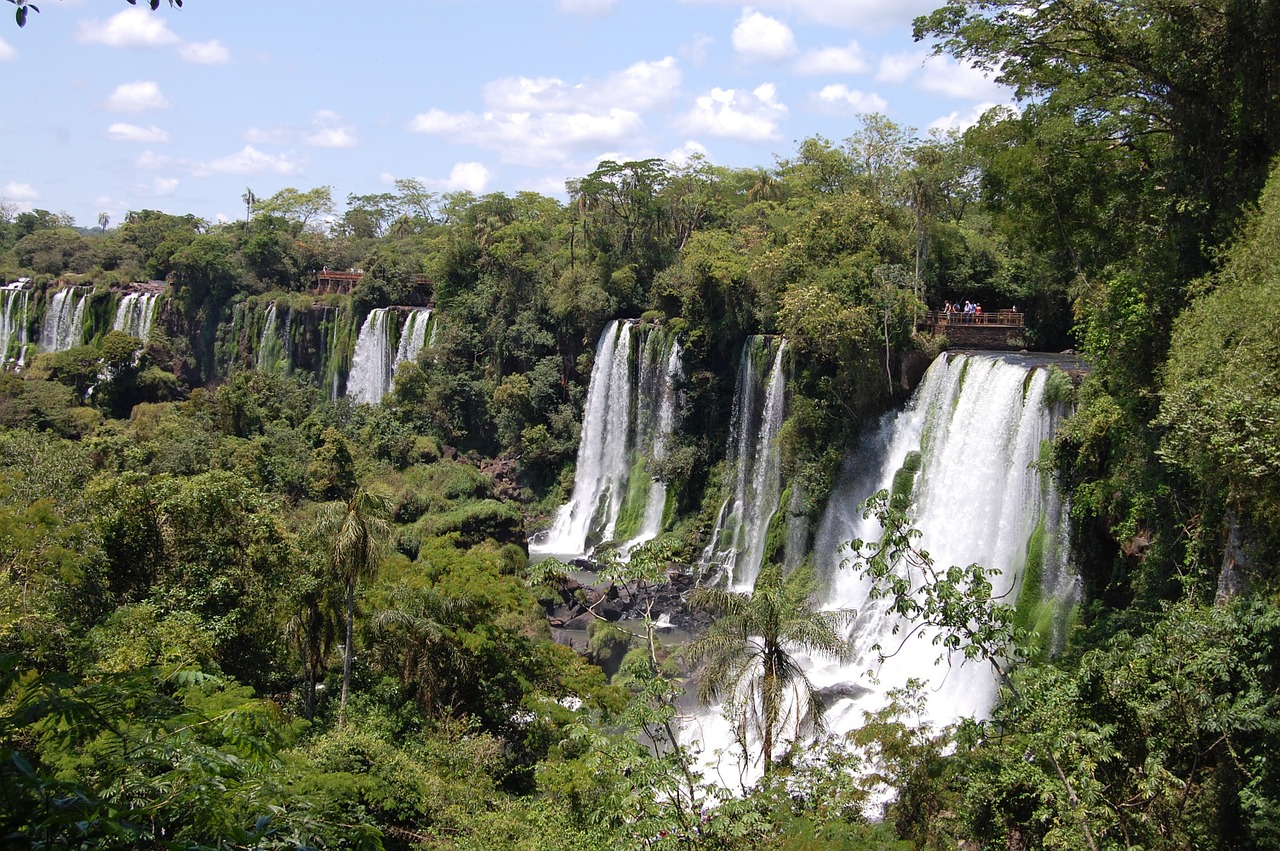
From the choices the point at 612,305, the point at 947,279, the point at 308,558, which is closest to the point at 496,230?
the point at 612,305

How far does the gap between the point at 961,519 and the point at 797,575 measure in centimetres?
557

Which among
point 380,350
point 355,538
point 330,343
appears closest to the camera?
point 355,538

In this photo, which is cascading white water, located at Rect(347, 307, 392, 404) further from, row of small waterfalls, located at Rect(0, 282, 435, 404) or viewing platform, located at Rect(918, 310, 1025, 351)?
viewing platform, located at Rect(918, 310, 1025, 351)

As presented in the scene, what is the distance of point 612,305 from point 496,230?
999 centimetres

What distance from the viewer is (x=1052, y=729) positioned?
27.9 ft

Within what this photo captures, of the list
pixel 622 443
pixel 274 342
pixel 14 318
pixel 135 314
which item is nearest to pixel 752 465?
pixel 622 443

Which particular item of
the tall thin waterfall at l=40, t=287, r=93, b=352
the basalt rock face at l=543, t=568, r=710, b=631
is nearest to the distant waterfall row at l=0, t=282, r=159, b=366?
the tall thin waterfall at l=40, t=287, r=93, b=352

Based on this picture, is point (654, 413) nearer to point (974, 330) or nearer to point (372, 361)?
point (974, 330)

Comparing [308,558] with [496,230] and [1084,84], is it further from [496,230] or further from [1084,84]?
[496,230]

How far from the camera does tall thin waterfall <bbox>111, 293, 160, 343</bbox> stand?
167 feet

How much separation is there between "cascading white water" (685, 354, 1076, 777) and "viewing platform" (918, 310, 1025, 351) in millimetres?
2291

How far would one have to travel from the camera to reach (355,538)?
14.6 meters

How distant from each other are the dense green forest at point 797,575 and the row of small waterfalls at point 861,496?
0.80 metres

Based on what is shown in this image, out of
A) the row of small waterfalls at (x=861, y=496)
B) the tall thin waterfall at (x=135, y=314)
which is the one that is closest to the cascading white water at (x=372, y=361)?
the row of small waterfalls at (x=861, y=496)
